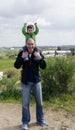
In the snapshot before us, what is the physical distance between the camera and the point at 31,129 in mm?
7480

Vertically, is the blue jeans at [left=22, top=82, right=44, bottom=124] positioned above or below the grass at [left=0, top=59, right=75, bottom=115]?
above

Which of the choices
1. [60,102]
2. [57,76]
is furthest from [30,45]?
[57,76]

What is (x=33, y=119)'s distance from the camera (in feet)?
27.5

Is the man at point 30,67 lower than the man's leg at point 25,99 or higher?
higher

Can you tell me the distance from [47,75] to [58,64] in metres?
0.48

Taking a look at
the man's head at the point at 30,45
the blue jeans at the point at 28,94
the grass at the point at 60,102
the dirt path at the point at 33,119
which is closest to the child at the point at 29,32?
the man's head at the point at 30,45

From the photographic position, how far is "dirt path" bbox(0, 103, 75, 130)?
772 centimetres

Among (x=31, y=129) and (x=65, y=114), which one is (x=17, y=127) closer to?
(x=31, y=129)

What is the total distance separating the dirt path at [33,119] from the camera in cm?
772

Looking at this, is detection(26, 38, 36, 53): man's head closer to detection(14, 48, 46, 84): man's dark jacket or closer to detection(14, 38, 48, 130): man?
detection(14, 38, 48, 130): man

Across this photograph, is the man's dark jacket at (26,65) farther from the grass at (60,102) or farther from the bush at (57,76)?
the bush at (57,76)

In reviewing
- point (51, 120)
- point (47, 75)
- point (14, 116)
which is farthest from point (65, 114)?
point (47, 75)

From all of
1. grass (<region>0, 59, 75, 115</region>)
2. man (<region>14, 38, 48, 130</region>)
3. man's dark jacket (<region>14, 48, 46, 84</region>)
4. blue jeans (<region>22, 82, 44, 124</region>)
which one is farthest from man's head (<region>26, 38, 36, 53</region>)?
grass (<region>0, 59, 75, 115</region>)

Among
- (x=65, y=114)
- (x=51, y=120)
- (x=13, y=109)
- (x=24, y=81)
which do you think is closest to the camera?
(x=24, y=81)
